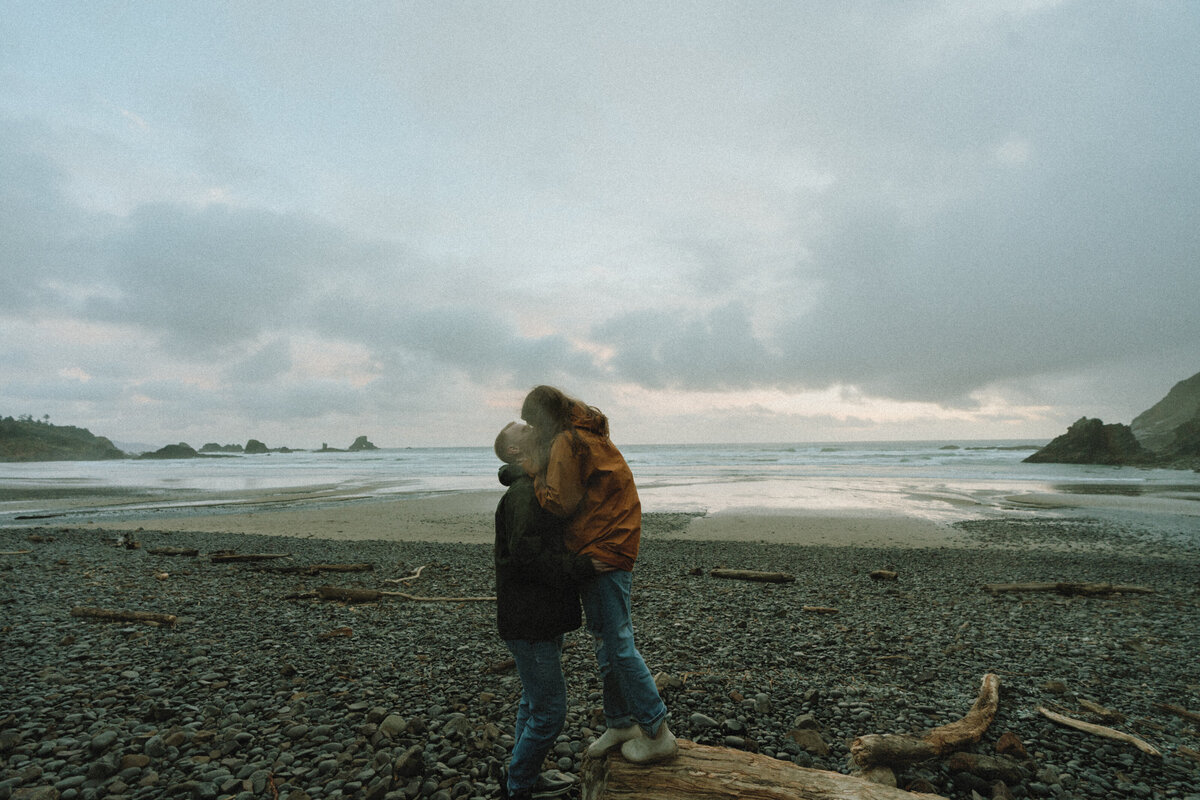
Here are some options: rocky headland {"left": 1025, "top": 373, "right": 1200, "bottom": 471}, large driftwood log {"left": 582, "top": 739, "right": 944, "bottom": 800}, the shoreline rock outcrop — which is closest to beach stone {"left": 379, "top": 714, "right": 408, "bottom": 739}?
large driftwood log {"left": 582, "top": 739, "right": 944, "bottom": 800}

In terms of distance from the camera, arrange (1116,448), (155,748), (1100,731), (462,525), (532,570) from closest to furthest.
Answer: (532,570) < (155,748) < (1100,731) < (462,525) < (1116,448)

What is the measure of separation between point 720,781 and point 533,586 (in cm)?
159

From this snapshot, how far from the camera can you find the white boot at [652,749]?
3.40m

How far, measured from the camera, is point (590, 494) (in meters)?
3.48

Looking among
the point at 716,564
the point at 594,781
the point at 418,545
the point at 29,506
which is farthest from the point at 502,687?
the point at 29,506

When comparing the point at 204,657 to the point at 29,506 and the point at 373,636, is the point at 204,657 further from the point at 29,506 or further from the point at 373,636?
the point at 29,506

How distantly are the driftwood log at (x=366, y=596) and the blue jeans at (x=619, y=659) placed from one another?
5.99 m

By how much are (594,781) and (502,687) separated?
2423mm

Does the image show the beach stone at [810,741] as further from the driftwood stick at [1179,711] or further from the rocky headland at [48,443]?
the rocky headland at [48,443]

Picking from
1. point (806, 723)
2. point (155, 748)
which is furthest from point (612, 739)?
point (155, 748)

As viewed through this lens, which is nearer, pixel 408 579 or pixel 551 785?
pixel 551 785

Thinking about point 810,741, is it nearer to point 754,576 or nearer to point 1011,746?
point 1011,746

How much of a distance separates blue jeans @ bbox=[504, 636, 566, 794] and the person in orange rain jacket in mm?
283

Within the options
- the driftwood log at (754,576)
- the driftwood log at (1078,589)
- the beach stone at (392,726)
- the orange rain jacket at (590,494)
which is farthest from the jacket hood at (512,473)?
the driftwood log at (1078,589)
